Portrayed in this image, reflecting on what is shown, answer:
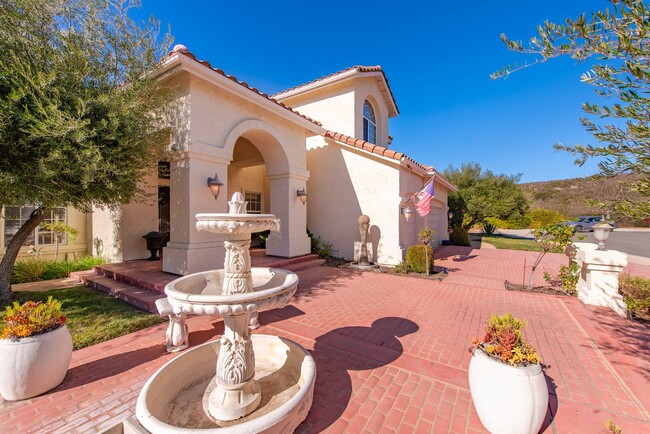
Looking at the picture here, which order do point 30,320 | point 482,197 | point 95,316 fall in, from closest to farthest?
point 30,320 < point 95,316 < point 482,197

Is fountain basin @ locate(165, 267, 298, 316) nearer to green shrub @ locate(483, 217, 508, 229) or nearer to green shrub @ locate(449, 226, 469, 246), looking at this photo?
green shrub @ locate(449, 226, 469, 246)

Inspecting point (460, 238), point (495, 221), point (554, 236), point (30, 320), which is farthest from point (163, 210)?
point (495, 221)

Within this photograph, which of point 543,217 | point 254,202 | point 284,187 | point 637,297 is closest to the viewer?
point 637,297

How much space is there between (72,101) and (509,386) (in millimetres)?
8059

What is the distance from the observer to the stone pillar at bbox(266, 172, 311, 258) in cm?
966

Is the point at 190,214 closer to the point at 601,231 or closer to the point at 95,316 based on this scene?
the point at 95,316

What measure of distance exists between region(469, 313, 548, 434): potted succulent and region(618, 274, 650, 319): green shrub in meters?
5.31

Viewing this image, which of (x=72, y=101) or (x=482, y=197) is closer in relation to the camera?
(x=72, y=101)

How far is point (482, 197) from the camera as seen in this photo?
23062 millimetres

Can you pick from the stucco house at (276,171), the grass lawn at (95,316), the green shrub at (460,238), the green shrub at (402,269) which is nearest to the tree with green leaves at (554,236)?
the green shrub at (402,269)

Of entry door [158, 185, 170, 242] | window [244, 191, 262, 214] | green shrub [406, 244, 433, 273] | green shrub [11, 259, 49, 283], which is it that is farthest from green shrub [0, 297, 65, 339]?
window [244, 191, 262, 214]

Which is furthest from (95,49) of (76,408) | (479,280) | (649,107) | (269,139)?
(479,280)

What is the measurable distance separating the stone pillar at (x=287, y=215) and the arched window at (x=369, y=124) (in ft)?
20.4

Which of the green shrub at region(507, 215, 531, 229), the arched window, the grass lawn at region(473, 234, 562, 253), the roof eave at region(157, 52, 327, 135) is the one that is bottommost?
the grass lawn at region(473, 234, 562, 253)
